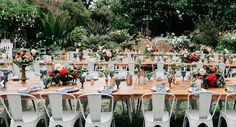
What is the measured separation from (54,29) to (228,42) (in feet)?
23.7

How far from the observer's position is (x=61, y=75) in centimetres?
539

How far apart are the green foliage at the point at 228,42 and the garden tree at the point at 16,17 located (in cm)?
769

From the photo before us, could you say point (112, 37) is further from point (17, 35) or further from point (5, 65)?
point (5, 65)

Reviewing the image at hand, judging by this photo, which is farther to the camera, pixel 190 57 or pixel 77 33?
pixel 77 33

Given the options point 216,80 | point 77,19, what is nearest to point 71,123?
point 216,80

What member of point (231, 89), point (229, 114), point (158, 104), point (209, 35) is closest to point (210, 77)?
point (231, 89)

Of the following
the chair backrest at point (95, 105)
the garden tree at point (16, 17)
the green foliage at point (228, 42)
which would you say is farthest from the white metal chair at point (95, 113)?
the garden tree at point (16, 17)

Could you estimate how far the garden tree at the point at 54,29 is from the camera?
15.3 m

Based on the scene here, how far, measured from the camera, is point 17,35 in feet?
50.4

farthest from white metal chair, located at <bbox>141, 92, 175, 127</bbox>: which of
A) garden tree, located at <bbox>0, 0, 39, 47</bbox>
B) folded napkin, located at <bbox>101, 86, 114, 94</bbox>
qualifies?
garden tree, located at <bbox>0, 0, 39, 47</bbox>

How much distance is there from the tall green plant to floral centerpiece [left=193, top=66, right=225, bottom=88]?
433 inches

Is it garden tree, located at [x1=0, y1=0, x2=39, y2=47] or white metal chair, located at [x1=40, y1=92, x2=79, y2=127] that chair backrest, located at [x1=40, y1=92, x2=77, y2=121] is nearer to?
white metal chair, located at [x1=40, y1=92, x2=79, y2=127]

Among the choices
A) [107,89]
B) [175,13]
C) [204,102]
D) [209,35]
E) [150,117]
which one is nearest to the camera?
[204,102]

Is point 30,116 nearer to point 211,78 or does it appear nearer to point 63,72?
point 63,72
